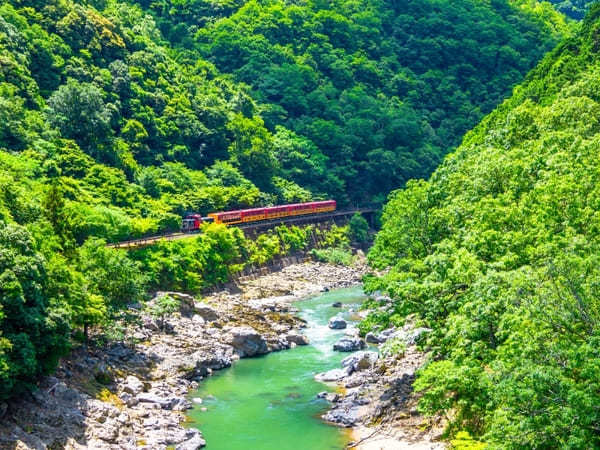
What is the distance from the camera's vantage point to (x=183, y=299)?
58.4 m

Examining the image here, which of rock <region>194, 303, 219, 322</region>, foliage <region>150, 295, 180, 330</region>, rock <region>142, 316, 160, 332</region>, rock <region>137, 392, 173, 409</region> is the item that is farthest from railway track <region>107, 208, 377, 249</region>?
rock <region>137, 392, 173, 409</region>

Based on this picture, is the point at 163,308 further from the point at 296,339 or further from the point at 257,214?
the point at 257,214

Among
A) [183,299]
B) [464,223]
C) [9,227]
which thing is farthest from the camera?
[183,299]

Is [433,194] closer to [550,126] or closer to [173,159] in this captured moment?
[550,126]

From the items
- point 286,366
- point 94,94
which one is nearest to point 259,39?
point 94,94

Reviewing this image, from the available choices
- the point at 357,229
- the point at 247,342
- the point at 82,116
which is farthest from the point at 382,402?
the point at 357,229

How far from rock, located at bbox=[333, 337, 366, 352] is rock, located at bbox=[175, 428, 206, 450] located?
17.5 meters

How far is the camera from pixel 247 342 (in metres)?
52.6

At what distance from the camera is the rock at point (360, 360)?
155ft

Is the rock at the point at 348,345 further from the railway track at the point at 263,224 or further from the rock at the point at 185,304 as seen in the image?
the railway track at the point at 263,224

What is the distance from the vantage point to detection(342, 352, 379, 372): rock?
47.1 meters

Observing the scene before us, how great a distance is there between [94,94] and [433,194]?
150 ft

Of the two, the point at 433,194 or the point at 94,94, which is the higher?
the point at 94,94

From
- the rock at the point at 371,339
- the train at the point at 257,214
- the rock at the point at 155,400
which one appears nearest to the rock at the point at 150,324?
the rock at the point at 155,400
